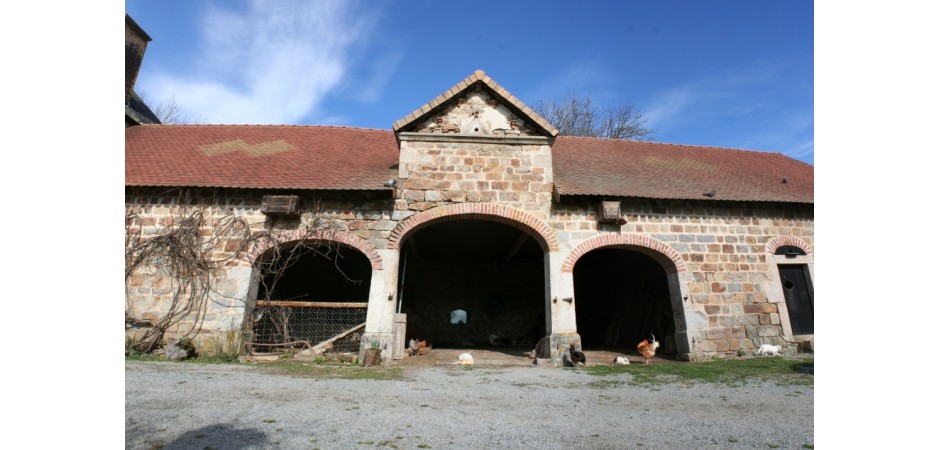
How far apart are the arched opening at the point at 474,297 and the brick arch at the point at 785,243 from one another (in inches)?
212

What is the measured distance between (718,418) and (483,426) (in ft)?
6.17

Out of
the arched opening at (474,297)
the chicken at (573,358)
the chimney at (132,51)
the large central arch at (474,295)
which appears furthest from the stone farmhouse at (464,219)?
the chimney at (132,51)

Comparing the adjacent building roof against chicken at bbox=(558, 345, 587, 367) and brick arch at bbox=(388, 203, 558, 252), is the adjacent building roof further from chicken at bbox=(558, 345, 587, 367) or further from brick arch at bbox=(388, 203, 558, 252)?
chicken at bbox=(558, 345, 587, 367)

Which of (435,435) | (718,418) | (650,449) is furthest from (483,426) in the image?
(718,418)

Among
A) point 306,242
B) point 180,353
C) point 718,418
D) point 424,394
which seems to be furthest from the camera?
point 306,242

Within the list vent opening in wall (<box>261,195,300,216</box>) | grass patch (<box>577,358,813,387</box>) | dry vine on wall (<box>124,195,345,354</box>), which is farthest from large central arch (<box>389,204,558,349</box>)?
grass patch (<box>577,358,813,387</box>)

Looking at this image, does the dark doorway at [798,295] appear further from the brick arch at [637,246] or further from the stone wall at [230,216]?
the stone wall at [230,216]

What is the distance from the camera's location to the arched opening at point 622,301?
32.8ft

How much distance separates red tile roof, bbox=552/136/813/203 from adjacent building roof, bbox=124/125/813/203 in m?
0.03

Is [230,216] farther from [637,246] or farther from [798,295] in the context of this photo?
[798,295]

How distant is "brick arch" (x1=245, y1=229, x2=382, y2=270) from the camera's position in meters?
→ 7.39

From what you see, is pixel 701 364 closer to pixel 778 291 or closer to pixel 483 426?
pixel 778 291

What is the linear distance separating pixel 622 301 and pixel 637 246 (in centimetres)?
395

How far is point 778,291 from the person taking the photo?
8.24 m
